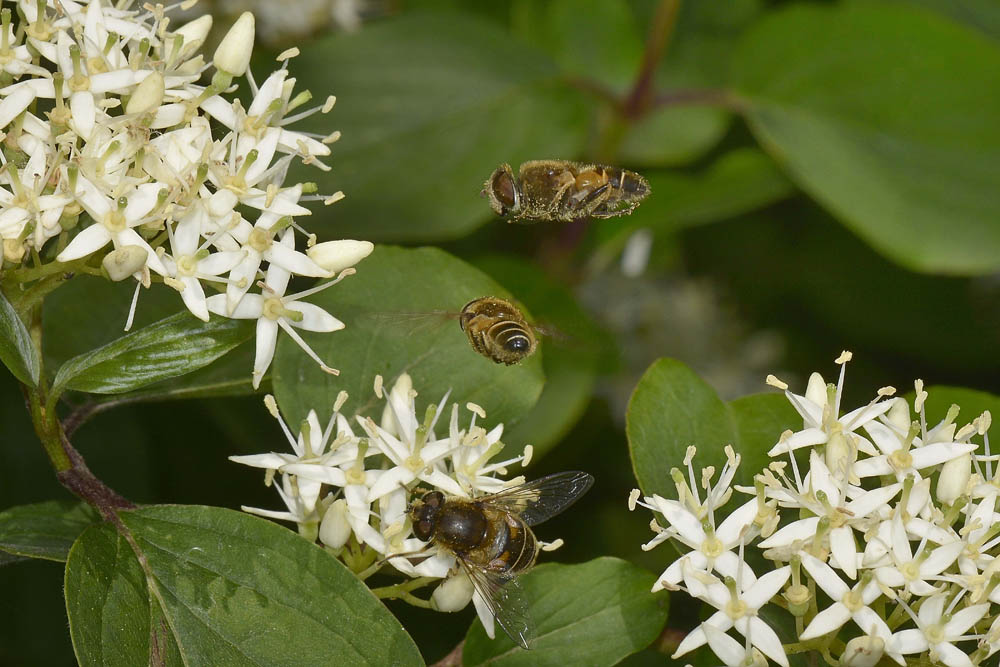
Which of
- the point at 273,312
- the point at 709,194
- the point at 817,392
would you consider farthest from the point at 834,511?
the point at 709,194

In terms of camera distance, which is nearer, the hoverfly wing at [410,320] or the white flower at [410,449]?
the white flower at [410,449]

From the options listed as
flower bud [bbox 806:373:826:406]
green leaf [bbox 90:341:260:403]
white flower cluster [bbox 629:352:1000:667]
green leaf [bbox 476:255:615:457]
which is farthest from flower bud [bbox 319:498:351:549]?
green leaf [bbox 476:255:615:457]

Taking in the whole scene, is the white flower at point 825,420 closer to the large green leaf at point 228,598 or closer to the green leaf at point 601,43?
the large green leaf at point 228,598

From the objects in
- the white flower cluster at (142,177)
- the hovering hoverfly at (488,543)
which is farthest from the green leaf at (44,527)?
the hovering hoverfly at (488,543)

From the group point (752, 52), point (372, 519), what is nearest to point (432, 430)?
point (372, 519)

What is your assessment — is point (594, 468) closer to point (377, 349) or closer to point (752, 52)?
point (752, 52)

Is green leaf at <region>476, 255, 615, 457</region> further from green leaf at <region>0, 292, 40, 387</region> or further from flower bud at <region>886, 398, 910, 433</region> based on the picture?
green leaf at <region>0, 292, 40, 387</region>
